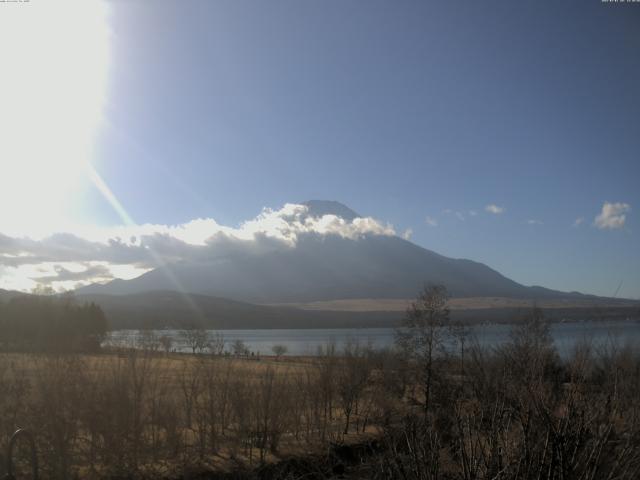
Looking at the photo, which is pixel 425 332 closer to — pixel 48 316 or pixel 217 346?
pixel 217 346

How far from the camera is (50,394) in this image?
63.0 ft

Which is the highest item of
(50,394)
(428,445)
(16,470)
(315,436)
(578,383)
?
(578,383)

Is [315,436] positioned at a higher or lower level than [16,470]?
lower

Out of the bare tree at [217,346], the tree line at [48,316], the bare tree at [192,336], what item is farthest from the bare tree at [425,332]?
the bare tree at [192,336]

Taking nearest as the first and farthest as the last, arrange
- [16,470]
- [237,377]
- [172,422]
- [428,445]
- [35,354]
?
[428,445]
[16,470]
[35,354]
[172,422]
[237,377]

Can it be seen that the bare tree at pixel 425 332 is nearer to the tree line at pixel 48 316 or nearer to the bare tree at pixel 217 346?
the bare tree at pixel 217 346

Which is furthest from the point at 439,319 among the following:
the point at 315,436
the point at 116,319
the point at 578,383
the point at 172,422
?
the point at 116,319

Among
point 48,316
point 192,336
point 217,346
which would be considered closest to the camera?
point 217,346

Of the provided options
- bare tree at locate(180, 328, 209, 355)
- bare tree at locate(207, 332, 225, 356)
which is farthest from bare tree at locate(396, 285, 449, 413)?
bare tree at locate(180, 328, 209, 355)

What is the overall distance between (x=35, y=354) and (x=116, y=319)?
142532 mm

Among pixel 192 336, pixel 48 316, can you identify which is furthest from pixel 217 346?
pixel 192 336

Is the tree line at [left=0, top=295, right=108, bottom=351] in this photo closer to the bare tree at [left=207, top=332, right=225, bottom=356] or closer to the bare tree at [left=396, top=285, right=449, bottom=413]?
the bare tree at [left=207, top=332, right=225, bottom=356]

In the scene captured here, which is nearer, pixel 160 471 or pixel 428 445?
pixel 428 445

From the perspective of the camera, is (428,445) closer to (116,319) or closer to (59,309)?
(59,309)
